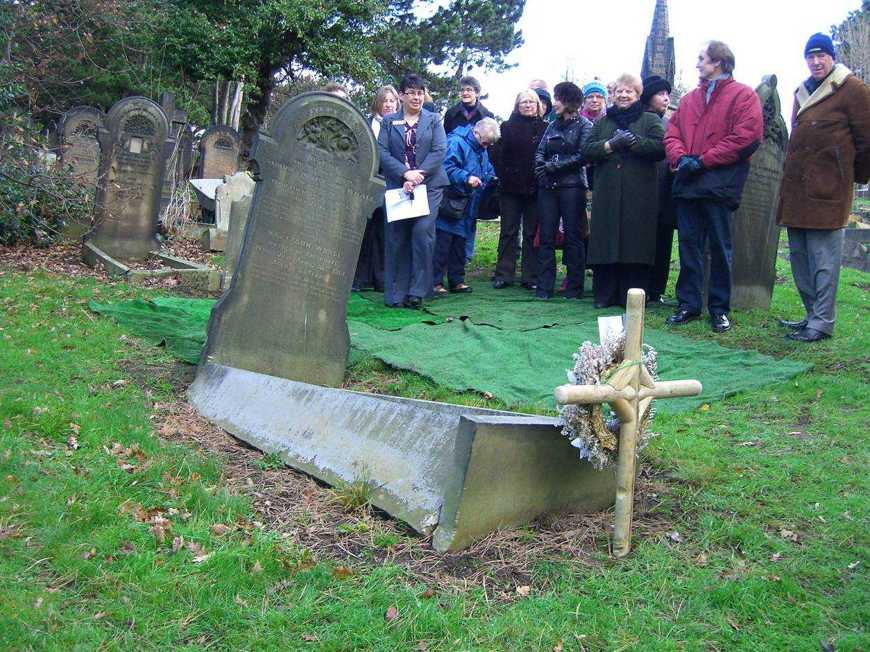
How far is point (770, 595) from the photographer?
9.75ft

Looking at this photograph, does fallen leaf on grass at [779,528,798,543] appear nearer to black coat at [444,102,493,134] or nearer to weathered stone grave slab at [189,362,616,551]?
weathered stone grave slab at [189,362,616,551]

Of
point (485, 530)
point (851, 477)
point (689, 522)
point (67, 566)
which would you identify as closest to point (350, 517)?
point (485, 530)

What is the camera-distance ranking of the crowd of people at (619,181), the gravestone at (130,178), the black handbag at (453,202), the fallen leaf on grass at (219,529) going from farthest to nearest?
the gravestone at (130,178)
the black handbag at (453,202)
the crowd of people at (619,181)
the fallen leaf on grass at (219,529)

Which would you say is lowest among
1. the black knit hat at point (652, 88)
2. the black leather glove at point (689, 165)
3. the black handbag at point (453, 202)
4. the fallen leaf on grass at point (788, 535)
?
the fallen leaf on grass at point (788, 535)

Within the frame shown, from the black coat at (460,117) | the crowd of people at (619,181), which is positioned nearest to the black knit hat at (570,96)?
the crowd of people at (619,181)

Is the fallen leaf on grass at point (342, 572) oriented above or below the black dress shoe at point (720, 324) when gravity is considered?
below

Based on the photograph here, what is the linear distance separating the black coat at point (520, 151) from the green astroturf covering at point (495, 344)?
136 cm

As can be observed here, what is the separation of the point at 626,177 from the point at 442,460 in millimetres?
5206

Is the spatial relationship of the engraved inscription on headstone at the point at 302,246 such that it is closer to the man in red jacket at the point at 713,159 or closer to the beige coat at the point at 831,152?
the man in red jacket at the point at 713,159

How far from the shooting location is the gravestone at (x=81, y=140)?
1460cm

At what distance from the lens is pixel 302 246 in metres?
5.88

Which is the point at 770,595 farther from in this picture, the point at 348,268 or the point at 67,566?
the point at 348,268

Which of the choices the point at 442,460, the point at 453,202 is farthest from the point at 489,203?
the point at 442,460

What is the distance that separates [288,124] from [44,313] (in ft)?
9.82
